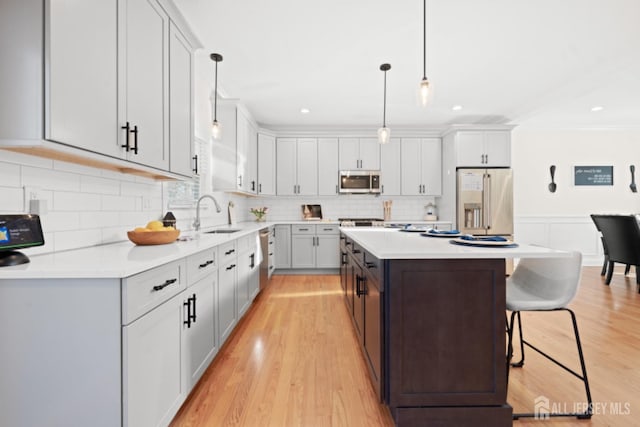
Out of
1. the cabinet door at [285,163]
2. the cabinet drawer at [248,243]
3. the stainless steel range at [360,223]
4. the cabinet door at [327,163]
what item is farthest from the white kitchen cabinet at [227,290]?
the cabinet door at [327,163]

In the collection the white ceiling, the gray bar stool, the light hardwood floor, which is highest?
the white ceiling

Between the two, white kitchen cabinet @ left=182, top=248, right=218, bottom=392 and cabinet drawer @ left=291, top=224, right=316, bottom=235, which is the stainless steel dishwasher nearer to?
cabinet drawer @ left=291, top=224, right=316, bottom=235

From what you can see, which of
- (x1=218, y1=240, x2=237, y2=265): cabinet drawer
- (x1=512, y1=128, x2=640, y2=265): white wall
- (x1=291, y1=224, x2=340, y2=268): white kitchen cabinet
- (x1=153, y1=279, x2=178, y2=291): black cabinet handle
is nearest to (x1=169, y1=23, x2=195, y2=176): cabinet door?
(x1=218, y1=240, x2=237, y2=265): cabinet drawer

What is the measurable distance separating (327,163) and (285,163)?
740mm

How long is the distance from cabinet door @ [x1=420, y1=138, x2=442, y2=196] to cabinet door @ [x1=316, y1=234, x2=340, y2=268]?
1.93 m

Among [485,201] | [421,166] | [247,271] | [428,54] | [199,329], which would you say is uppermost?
[428,54]

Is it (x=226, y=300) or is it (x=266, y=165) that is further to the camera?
(x=266, y=165)

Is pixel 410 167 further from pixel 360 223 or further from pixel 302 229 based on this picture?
pixel 302 229

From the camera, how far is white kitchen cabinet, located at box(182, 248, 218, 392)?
1678 mm

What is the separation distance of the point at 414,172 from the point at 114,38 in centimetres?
487

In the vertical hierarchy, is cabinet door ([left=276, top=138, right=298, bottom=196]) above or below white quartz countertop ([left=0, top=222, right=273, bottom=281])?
above

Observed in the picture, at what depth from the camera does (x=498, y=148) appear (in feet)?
17.1

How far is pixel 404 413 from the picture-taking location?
4.96 feet

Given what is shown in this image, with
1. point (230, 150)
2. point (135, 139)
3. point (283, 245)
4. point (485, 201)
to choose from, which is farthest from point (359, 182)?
point (135, 139)
